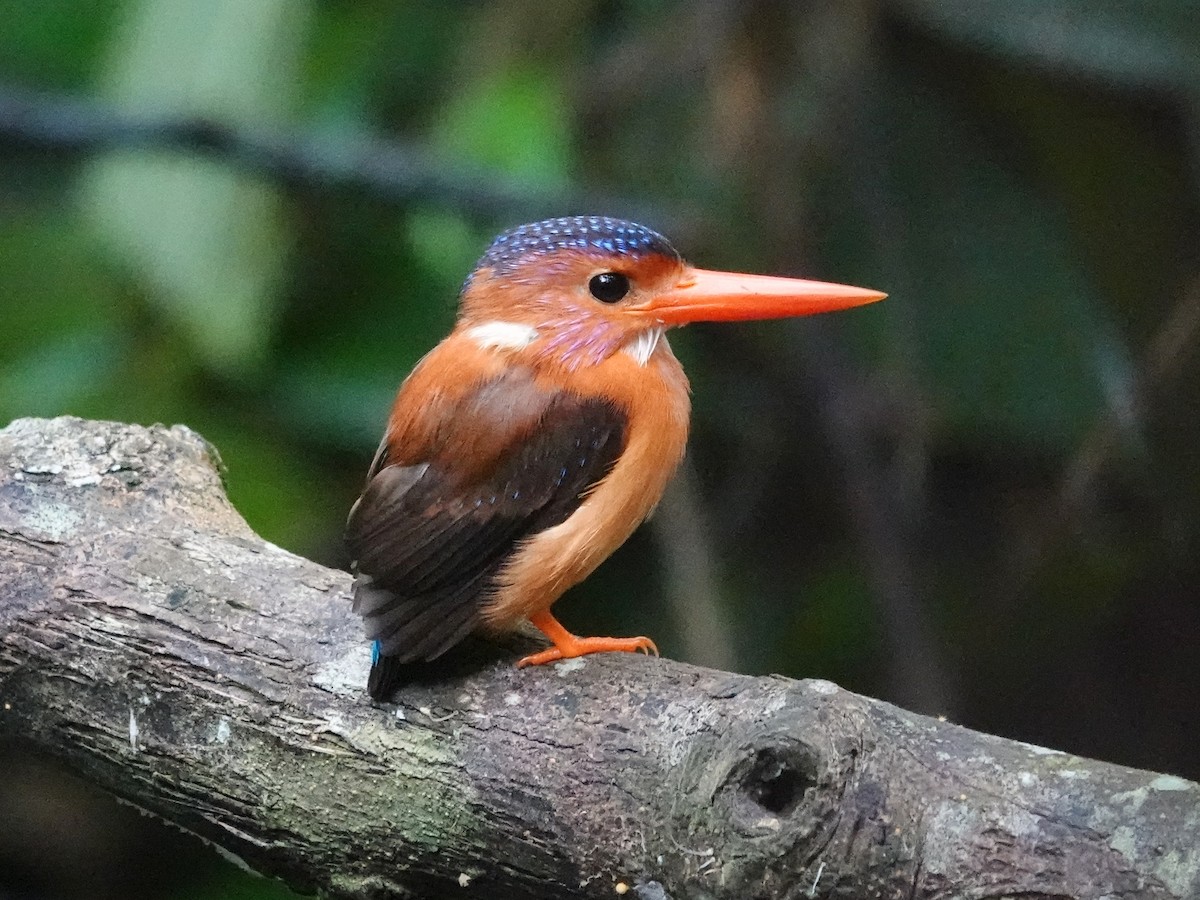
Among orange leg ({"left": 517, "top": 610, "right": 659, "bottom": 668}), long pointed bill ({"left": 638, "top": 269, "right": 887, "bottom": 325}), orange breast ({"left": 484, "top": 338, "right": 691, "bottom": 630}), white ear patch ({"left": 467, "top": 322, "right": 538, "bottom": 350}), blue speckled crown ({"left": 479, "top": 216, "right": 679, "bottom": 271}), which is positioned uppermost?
blue speckled crown ({"left": 479, "top": 216, "right": 679, "bottom": 271})

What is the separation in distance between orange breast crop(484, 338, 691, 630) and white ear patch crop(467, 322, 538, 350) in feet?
0.31

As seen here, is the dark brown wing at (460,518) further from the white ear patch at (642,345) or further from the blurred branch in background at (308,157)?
the blurred branch in background at (308,157)

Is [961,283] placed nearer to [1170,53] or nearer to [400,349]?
[1170,53]

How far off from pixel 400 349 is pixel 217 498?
1.08m

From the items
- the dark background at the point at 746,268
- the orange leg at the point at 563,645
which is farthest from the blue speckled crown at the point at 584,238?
the dark background at the point at 746,268

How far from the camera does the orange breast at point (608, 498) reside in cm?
176

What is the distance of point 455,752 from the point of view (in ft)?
5.27

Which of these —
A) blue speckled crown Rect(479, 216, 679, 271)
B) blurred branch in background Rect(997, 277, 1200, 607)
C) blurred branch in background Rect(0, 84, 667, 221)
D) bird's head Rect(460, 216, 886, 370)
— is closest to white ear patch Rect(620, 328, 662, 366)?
bird's head Rect(460, 216, 886, 370)

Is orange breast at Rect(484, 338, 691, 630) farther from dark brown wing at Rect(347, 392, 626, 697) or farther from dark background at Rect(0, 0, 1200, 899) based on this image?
dark background at Rect(0, 0, 1200, 899)

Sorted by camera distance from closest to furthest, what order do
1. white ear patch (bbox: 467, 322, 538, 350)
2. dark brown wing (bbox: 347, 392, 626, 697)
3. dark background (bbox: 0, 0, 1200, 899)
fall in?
dark brown wing (bbox: 347, 392, 626, 697), white ear patch (bbox: 467, 322, 538, 350), dark background (bbox: 0, 0, 1200, 899)

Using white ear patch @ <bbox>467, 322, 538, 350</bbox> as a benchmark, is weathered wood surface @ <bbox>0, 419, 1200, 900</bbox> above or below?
below

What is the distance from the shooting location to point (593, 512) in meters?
1.78

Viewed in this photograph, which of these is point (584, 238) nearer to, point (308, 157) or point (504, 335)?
point (504, 335)

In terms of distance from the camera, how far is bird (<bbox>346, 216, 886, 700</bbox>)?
1.74 m
